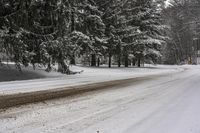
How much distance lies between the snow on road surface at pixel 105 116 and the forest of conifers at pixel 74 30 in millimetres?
9543

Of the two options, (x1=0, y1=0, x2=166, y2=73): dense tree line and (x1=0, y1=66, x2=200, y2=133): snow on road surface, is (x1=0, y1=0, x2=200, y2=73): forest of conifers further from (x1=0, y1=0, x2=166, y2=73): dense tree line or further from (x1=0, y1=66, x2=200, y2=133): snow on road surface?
(x1=0, y1=66, x2=200, y2=133): snow on road surface

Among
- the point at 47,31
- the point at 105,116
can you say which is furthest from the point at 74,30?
the point at 105,116

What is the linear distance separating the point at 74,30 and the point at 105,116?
18.8 metres

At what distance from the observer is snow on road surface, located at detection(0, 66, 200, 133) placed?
7109 millimetres

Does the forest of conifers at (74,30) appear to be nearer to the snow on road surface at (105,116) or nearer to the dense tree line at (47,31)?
the dense tree line at (47,31)

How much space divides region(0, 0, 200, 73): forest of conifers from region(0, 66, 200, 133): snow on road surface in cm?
954

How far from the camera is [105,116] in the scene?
846 centimetres

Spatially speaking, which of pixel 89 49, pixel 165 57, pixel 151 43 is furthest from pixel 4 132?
pixel 165 57

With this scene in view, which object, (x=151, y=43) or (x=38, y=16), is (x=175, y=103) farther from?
(x=151, y=43)

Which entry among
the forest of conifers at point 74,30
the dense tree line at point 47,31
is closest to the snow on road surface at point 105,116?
the dense tree line at point 47,31

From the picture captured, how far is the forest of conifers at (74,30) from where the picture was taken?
20.1 metres

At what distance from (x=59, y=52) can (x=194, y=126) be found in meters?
15.5

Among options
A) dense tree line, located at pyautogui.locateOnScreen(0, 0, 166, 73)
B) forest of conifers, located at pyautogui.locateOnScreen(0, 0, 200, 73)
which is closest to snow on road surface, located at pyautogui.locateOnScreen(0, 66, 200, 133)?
dense tree line, located at pyautogui.locateOnScreen(0, 0, 166, 73)

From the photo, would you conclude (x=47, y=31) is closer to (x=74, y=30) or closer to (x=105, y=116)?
(x=74, y=30)
